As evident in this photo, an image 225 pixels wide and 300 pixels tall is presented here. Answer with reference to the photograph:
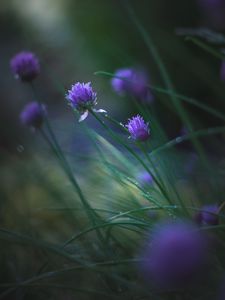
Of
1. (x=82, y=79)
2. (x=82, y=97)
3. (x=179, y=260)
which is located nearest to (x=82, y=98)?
(x=82, y=97)

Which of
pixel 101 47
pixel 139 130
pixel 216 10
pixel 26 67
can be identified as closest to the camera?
pixel 139 130

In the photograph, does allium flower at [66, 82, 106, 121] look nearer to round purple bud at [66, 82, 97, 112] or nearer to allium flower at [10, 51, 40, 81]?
round purple bud at [66, 82, 97, 112]

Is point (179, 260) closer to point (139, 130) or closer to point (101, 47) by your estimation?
point (139, 130)

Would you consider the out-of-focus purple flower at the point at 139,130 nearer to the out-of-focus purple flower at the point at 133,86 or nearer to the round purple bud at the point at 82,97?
the round purple bud at the point at 82,97

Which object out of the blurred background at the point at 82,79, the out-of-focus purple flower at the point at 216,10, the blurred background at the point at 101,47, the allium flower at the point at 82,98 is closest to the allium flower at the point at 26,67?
the blurred background at the point at 82,79

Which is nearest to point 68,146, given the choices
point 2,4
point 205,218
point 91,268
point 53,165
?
point 53,165
